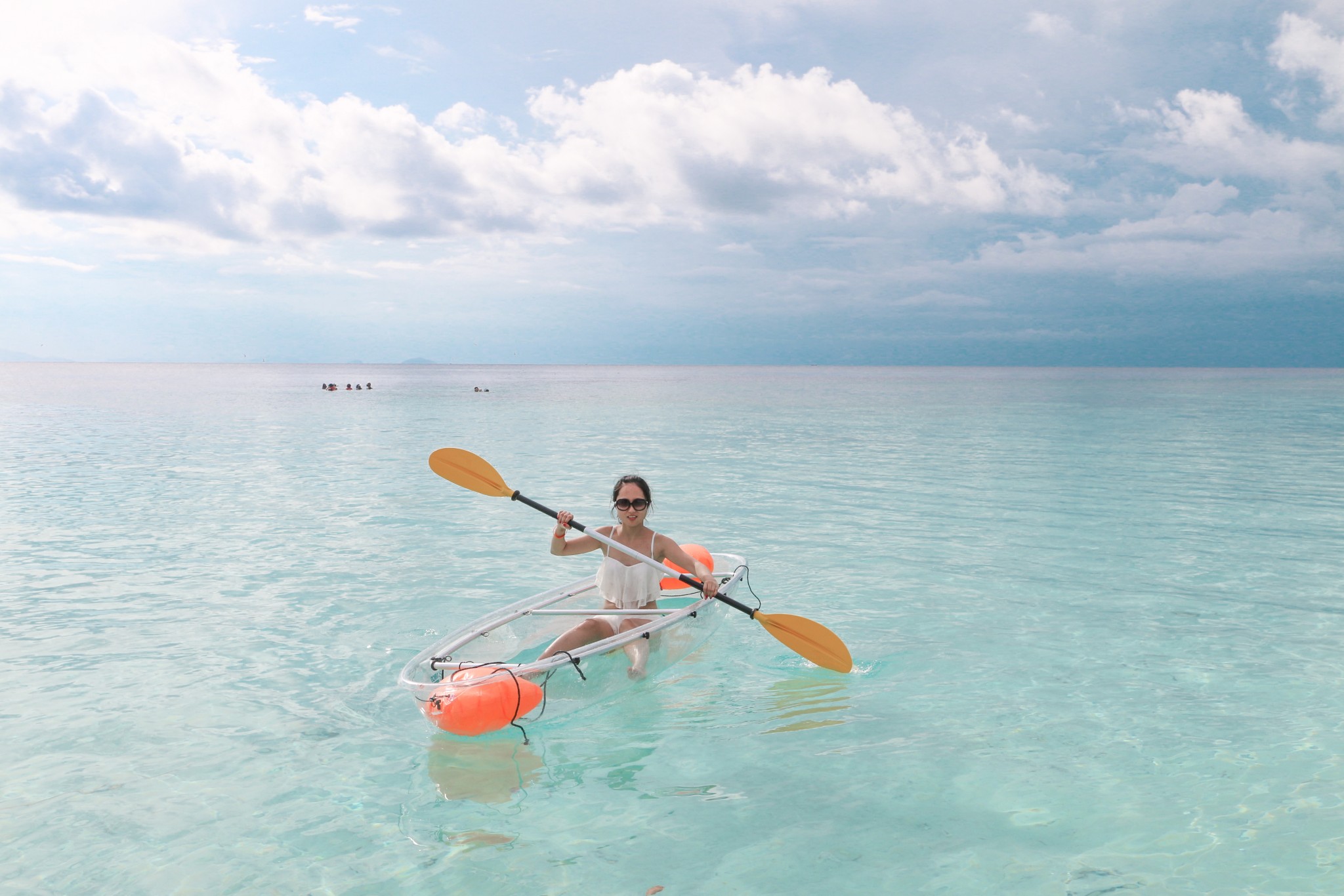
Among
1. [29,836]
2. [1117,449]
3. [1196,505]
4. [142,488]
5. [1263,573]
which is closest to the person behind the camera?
[29,836]

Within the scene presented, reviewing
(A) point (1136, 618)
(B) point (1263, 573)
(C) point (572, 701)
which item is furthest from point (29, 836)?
(B) point (1263, 573)

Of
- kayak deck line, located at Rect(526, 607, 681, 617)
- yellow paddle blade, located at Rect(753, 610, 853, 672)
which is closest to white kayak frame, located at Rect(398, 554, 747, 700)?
kayak deck line, located at Rect(526, 607, 681, 617)

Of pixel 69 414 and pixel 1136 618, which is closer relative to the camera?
pixel 1136 618

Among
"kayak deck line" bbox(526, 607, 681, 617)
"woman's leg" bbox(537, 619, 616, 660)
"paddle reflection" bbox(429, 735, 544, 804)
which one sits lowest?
"paddle reflection" bbox(429, 735, 544, 804)

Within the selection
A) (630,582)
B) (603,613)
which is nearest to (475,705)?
(603,613)

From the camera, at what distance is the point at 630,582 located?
8.55 m

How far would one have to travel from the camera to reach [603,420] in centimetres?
4253

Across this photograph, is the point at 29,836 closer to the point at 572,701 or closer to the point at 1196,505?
the point at 572,701

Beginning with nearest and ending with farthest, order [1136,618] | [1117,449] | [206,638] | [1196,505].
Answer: [206,638], [1136,618], [1196,505], [1117,449]

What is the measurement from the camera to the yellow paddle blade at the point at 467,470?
31.8 ft

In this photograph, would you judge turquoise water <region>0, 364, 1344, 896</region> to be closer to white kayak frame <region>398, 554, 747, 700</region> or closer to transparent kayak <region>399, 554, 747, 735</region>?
transparent kayak <region>399, 554, 747, 735</region>

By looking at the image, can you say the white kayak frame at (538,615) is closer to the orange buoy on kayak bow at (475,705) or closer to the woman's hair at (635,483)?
the orange buoy on kayak bow at (475,705)

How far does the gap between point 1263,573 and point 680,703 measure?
30.0ft

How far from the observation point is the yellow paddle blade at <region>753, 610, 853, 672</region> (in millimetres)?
A: 8211
